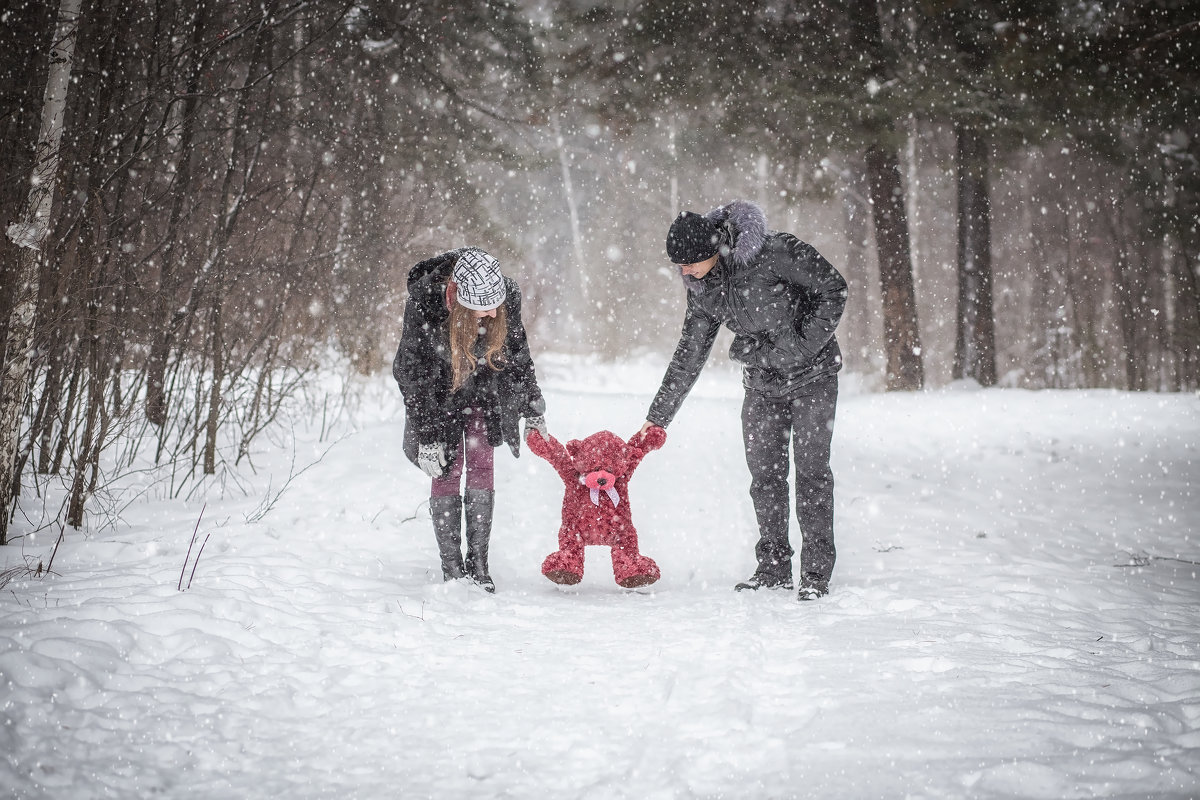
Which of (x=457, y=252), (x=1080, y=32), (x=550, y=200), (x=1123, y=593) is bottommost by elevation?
(x=1123, y=593)

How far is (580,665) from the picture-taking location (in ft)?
7.91

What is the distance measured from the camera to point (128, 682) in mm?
1978

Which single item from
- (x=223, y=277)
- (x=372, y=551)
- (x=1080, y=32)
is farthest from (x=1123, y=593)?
(x=1080, y=32)

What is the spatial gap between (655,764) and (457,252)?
8.14ft

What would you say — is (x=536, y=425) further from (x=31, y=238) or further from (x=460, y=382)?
(x=31, y=238)

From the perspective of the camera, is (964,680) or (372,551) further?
(372,551)

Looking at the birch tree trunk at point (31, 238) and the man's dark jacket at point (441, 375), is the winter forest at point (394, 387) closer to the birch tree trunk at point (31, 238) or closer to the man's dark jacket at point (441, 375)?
the birch tree trunk at point (31, 238)

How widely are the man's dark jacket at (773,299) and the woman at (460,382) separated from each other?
898 millimetres

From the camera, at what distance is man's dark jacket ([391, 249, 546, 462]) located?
330 centimetres

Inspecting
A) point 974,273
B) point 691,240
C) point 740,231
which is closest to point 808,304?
point 740,231

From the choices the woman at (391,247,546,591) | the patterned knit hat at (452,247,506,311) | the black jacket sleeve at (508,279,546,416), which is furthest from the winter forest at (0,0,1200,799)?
the patterned knit hat at (452,247,506,311)

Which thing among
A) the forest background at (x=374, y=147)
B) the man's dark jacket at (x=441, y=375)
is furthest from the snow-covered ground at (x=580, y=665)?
the forest background at (x=374, y=147)

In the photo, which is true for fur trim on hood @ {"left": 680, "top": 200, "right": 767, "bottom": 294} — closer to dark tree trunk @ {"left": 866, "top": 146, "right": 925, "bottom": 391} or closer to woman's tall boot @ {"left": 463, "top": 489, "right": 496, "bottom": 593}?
woman's tall boot @ {"left": 463, "top": 489, "right": 496, "bottom": 593}

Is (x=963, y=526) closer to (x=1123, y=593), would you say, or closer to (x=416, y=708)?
(x=1123, y=593)
